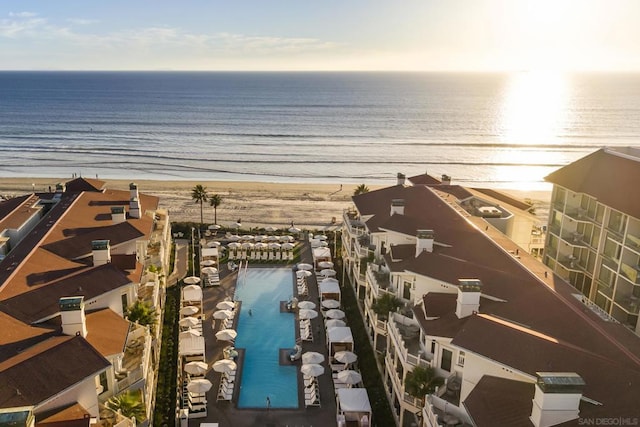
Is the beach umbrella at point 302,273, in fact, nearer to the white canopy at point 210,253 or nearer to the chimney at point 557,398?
the white canopy at point 210,253

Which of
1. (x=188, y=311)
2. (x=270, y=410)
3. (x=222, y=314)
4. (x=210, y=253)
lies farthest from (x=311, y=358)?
(x=210, y=253)

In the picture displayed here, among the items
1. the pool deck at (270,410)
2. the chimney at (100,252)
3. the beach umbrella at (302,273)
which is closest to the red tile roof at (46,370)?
the chimney at (100,252)

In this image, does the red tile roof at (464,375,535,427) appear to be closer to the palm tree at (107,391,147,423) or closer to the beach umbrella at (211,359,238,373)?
the palm tree at (107,391,147,423)

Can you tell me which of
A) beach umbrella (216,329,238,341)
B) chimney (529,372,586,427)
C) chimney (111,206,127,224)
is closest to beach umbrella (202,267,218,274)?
beach umbrella (216,329,238,341)

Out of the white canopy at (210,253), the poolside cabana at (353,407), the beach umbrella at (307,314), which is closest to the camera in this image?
the poolside cabana at (353,407)

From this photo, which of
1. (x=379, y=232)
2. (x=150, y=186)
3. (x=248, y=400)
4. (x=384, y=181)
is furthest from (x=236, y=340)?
(x=384, y=181)

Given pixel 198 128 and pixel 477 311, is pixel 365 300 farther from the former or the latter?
pixel 198 128
